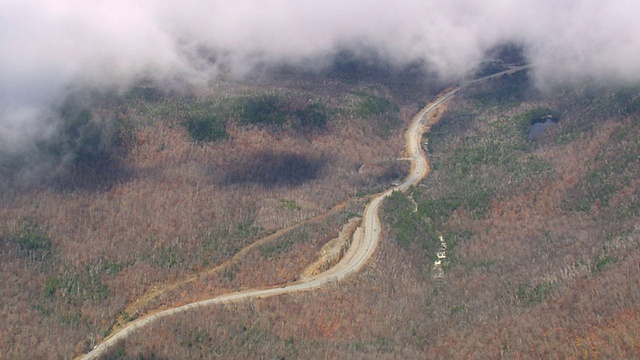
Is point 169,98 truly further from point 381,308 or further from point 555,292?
point 555,292

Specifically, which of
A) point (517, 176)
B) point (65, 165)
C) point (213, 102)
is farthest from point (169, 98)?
point (517, 176)

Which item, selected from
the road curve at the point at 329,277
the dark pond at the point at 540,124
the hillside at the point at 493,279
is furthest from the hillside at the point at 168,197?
the dark pond at the point at 540,124

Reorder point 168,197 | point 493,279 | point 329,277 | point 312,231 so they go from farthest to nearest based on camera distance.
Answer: point 168,197, point 312,231, point 329,277, point 493,279

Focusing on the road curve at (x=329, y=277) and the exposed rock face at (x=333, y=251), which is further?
the exposed rock face at (x=333, y=251)

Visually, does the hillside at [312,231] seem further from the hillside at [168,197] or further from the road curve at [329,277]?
the road curve at [329,277]

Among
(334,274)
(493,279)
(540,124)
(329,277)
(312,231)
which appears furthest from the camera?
(540,124)

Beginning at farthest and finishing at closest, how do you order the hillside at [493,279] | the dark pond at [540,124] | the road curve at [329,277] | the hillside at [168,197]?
the dark pond at [540,124], the hillside at [168,197], the road curve at [329,277], the hillside at [493,279]

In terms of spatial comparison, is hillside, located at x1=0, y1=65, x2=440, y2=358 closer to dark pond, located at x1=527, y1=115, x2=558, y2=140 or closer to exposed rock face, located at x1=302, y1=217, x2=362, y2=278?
exposed rock face, located at x1=302, y1=217, x2=362, y2=278

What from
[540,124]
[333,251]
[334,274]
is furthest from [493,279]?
[540,124]

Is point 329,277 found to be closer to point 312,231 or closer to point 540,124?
point 312,231
